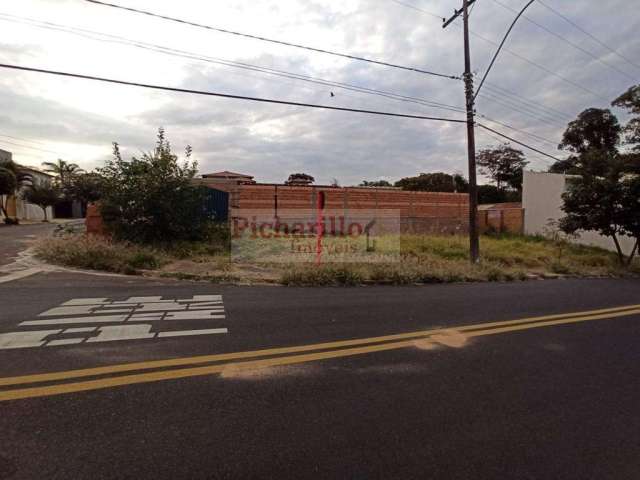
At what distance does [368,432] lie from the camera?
2662mm

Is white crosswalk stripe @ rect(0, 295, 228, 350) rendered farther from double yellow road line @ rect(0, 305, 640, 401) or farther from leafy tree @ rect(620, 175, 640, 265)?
leafy tree @ rect(620, 175, 640, 265)

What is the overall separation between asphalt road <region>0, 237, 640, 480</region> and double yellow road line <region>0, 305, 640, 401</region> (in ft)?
0.07

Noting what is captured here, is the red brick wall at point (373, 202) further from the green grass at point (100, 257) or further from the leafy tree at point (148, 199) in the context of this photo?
the green grass at point (100, 257)

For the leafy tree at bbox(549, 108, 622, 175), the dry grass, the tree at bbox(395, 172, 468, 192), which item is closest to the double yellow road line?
the dry grass

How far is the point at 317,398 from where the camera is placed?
3.15 meters

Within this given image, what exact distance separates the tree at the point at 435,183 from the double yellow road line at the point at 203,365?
47443 millimetres

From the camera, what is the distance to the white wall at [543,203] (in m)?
21.1

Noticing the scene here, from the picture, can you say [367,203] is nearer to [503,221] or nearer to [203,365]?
[503,221]

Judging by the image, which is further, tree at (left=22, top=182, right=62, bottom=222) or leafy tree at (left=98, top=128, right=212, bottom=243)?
tree at (left=22, top=182, right=62, bottom=222)

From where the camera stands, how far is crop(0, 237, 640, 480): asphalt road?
2.32 metres

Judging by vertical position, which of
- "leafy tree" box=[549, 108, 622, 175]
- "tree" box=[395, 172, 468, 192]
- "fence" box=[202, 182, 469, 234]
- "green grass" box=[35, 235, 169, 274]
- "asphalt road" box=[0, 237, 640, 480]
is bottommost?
"asphalt road" box=[0, 237, 640, 480]

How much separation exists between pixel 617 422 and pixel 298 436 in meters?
2.48

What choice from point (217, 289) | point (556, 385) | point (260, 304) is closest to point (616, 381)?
point (556, 385)

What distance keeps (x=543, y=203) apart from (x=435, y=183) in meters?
29.6
